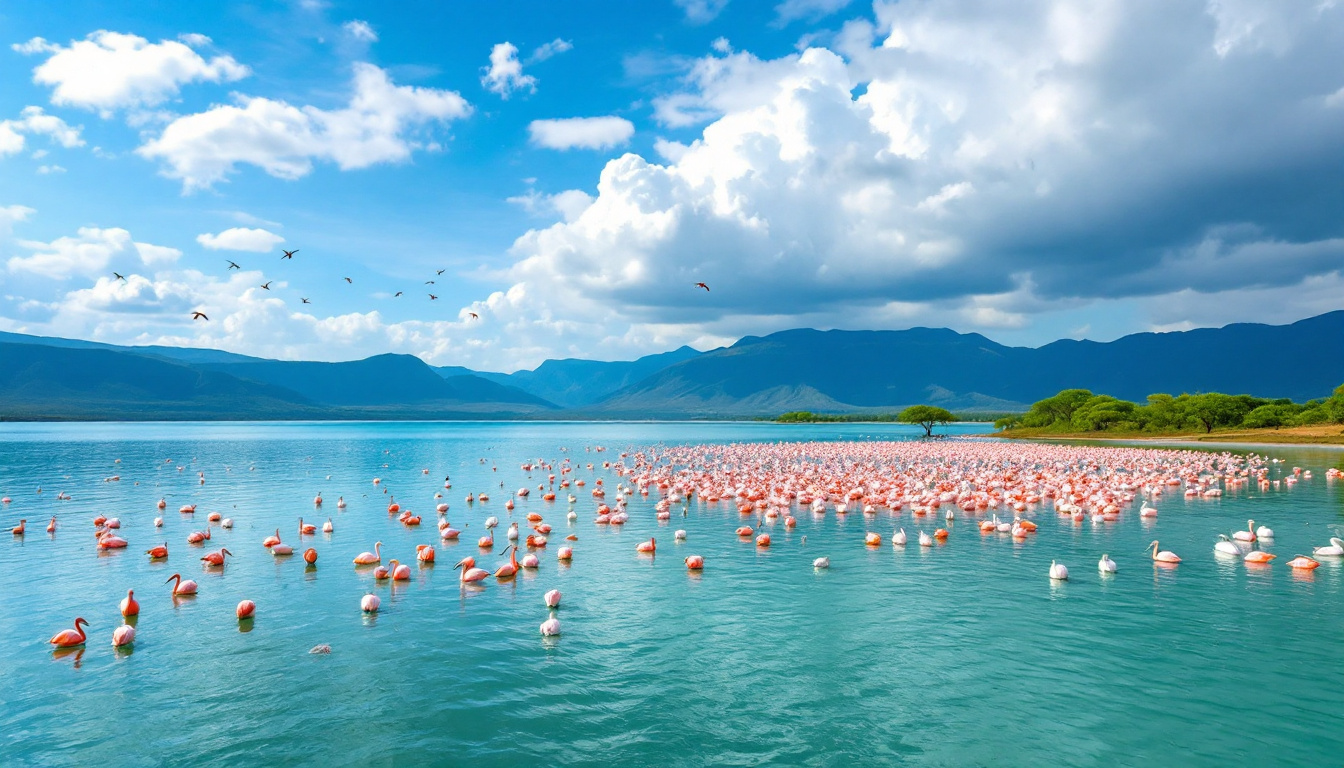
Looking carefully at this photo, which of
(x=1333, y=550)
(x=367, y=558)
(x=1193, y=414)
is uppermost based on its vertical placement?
(x=1193, y=414)

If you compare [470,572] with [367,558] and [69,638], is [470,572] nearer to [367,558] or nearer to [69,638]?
[367,558]

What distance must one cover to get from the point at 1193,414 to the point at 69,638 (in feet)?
452

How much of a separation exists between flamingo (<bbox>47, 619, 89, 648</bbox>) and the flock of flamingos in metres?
0.02

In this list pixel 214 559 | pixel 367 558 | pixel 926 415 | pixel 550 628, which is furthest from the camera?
pixel 926 415

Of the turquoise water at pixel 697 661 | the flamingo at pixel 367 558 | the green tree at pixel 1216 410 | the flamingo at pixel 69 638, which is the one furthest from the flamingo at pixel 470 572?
the green tree at pixel 1216 410

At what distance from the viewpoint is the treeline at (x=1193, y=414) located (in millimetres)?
103812

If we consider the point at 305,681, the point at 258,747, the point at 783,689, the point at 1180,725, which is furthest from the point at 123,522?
the point at 1180,725

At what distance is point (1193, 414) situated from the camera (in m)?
114

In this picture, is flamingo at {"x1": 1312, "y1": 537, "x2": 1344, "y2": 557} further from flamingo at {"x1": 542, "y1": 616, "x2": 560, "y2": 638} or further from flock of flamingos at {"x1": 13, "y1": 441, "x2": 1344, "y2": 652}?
flamingo at {"x1": 542, "y1": 616, "x2": 560, "y2": 638}

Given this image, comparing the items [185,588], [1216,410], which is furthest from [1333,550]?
[1216,410]

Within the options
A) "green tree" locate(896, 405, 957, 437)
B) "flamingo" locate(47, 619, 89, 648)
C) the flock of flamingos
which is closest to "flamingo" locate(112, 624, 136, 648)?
the flock of flamingos

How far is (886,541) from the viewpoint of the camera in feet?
83.9

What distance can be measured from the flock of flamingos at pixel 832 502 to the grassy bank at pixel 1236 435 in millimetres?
35514

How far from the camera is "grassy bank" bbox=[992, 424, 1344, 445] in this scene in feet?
281
